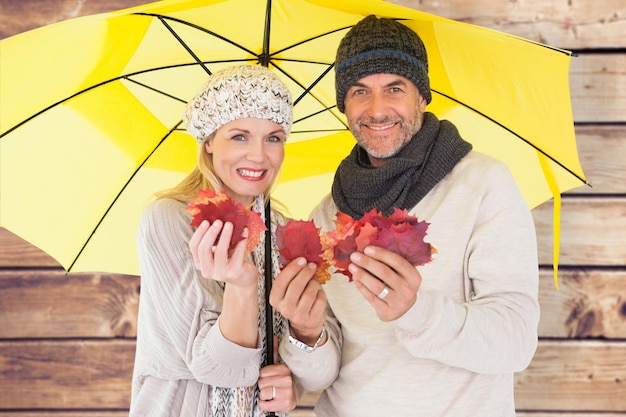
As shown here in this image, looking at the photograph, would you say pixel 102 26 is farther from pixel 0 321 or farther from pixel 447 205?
pixel 0 321

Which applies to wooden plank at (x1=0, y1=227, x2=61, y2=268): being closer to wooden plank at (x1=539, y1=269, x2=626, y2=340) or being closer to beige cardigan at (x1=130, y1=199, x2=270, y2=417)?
beige cardigan at (x1=130, y1=199, x2=270, y2=417)

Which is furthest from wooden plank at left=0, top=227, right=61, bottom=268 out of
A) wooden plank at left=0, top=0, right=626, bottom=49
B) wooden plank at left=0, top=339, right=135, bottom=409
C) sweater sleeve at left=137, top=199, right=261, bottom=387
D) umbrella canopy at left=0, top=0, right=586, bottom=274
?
sweater sleeve at left=137, top=199, right=261, bottom=387

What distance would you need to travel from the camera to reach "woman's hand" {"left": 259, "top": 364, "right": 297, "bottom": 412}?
1425 mm

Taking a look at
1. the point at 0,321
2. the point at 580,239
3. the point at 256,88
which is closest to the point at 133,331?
the point at 0,321

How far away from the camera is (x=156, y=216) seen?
1.43m

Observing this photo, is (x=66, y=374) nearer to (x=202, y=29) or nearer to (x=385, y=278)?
(x=202, y=29)

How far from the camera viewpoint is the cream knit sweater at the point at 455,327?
123cm

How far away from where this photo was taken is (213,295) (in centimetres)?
141

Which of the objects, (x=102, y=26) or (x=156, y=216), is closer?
(x=102, y=26)

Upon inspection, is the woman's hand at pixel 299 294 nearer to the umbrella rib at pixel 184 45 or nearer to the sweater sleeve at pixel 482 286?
the sweater sleeve at pixel 482 286

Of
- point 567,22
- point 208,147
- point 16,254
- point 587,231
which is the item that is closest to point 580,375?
point 587,231

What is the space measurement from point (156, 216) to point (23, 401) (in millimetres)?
1192

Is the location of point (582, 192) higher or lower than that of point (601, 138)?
lower

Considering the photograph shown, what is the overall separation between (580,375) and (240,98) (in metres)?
1.41
